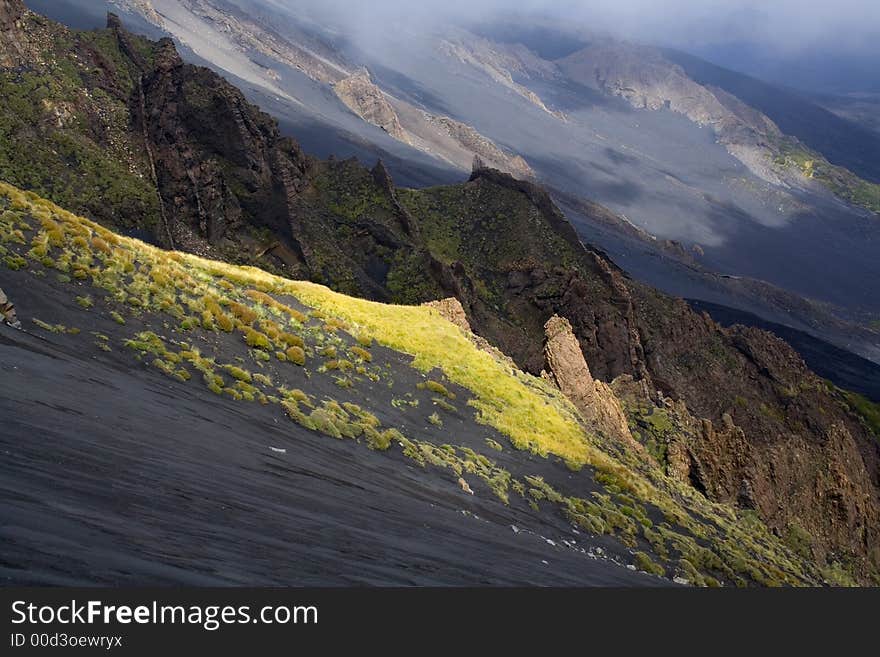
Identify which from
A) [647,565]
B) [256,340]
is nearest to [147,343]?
[256,340]

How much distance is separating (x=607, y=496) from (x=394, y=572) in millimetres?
19682

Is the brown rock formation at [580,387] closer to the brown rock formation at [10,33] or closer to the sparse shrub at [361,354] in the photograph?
the sparse shrub at [361,354]

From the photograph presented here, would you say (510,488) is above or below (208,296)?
below

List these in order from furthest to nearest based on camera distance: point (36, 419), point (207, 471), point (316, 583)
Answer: point (207, 471), point (36, 419), point (316, 583)

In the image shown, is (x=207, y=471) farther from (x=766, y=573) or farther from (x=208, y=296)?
(x=766, y=573)

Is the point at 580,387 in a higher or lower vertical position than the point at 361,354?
higher

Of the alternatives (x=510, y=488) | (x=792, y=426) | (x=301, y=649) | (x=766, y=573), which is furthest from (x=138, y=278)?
(x=792, y=426)

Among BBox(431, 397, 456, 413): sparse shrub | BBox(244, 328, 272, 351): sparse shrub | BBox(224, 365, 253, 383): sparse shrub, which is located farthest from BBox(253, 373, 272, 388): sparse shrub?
BBox(431, 397, 456, 413): sparse shrub

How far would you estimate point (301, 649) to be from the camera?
289 inches

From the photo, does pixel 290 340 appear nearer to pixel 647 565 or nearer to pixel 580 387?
pixel 647 565

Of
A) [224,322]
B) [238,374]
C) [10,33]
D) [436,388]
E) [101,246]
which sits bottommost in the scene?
[238,374]

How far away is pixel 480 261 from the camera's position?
325 feet

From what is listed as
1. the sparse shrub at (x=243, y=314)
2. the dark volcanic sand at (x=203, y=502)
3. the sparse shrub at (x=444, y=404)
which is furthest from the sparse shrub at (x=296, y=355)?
the sparse shrub at (x=444, y=404)

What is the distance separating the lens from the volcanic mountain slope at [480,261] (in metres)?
65.0
